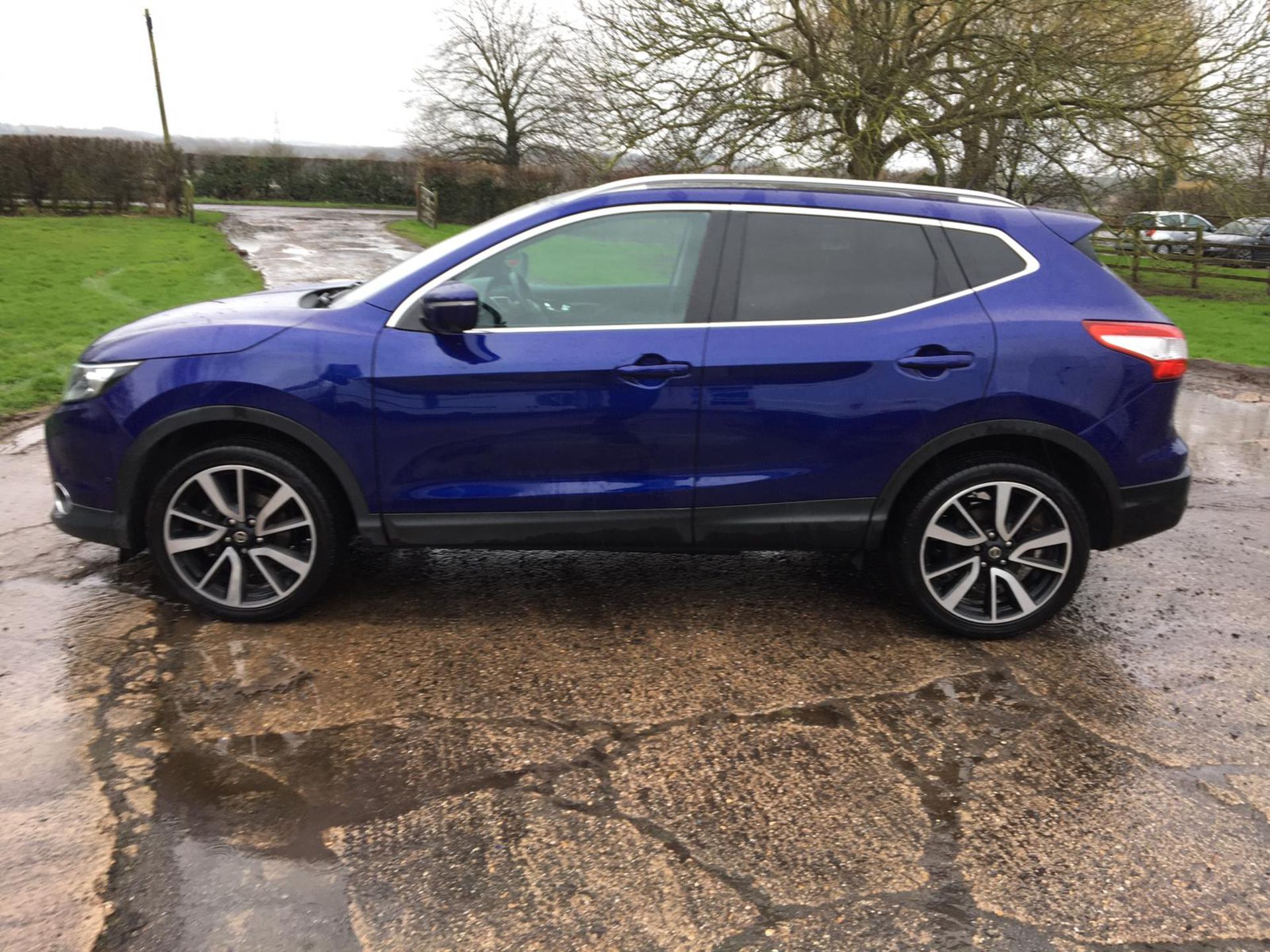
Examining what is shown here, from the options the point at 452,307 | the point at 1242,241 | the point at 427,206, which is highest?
the point at 452,307

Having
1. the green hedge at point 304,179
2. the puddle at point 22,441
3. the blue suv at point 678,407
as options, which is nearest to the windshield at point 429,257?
the blue suv at point 678,407

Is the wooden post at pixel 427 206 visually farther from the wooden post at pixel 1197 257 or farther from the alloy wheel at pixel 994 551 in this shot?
the alloy wheel at pixel 994 551

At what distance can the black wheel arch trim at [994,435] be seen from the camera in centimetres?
396

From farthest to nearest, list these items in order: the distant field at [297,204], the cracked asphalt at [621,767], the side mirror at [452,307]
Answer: the distant field at [297,204], the side mirror at [452,307], the cracked asphalt at [621,767]

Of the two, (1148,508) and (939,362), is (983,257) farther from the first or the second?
(1148,508)

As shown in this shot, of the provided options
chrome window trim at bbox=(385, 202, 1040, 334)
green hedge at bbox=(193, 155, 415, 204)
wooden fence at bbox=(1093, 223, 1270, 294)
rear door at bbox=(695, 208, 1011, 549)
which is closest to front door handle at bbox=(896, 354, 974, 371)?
rear door at bbox=(695, 208, 1011, 549)

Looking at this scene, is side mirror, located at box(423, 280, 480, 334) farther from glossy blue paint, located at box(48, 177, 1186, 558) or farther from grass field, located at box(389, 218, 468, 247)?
grass field, located at box(389, 218, 468, 247)

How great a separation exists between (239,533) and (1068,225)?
3.66 meters

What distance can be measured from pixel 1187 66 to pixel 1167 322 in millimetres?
13415

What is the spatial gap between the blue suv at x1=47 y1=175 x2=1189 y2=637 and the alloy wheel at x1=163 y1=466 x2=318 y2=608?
0.04 ft

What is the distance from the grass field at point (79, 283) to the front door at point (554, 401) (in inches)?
216

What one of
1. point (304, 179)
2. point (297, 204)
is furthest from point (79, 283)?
point (304, 179)

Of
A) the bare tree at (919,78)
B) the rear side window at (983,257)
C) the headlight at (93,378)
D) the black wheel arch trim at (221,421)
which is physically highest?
the bare tree at (919,78)

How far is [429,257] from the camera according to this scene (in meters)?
4.11
